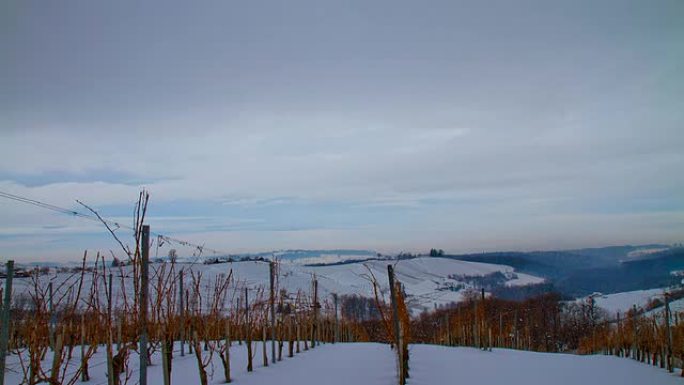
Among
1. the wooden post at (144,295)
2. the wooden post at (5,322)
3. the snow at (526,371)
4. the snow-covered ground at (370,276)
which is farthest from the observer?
the snow-covered ground at (370,276)

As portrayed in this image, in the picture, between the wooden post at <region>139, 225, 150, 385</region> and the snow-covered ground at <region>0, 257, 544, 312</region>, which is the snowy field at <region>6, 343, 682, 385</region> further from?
the snow-covered ground at <region>0, 257, 544, 312</region>

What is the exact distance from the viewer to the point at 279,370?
33.0 feet

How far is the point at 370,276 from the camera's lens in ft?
123

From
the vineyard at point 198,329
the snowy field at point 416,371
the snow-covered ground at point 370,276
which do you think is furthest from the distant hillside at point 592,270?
the snowy field at point 416,371

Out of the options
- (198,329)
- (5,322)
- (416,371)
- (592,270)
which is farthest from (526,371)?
(592,270)

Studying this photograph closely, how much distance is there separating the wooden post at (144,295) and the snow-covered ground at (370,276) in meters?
19.2

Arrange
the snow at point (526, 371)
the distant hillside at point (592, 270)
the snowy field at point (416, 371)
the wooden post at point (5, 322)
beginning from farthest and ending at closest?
the distant hillside at point (592, 270)
the snow at point (526, 371)
the snowy field at point (416, 371)
the wooden post at point (5, 322)

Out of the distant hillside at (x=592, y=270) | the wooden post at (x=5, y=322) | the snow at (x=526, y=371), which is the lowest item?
the distant hillside at (x=592, y=270)

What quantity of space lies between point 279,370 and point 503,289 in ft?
258

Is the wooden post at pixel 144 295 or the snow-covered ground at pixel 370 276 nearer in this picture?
the wooden post at pixel 144 295

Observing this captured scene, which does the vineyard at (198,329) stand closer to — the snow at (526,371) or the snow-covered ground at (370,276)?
the snow at (526,371)

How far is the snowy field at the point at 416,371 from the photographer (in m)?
9.01

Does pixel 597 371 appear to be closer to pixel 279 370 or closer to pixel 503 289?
pixel 279 370

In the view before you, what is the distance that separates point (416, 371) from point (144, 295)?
304 inches
